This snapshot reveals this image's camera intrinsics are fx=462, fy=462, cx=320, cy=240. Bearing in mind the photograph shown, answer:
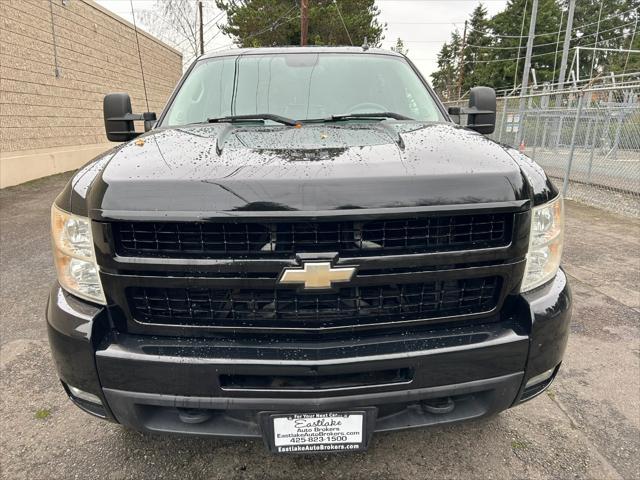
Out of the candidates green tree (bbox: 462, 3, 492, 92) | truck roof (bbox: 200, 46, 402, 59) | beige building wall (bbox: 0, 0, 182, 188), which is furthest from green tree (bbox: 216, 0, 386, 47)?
green tree (bbox: 462, 3, 492, 92)

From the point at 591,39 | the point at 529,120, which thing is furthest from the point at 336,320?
the point at 591,39

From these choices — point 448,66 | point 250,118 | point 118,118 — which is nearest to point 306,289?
point 250,118

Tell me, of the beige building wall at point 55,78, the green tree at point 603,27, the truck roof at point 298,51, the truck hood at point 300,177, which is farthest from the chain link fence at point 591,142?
the green tree at point 603,27

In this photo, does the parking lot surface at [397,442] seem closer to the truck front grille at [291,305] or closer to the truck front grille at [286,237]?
the truck front grille at [291,305]

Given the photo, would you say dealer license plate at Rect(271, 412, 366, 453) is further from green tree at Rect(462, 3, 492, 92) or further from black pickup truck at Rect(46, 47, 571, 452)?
green tree at Rect(462, 3, 492, 92)

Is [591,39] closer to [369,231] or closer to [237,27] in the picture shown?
[237,27]

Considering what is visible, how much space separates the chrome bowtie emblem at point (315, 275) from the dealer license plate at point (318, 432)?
49 centimetres

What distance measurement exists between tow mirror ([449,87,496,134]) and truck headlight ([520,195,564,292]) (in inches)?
49.2

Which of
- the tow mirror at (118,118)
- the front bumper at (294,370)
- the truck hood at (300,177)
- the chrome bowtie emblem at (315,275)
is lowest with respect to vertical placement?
the front bumper at (294,370)

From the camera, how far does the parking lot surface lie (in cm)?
211

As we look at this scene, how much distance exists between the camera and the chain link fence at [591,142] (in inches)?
332

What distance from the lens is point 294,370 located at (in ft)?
5.26

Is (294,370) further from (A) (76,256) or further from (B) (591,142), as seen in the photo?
(B) (591,142)

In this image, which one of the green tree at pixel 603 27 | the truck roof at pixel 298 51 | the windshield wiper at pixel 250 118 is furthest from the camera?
the green tree at pixel 603 27
